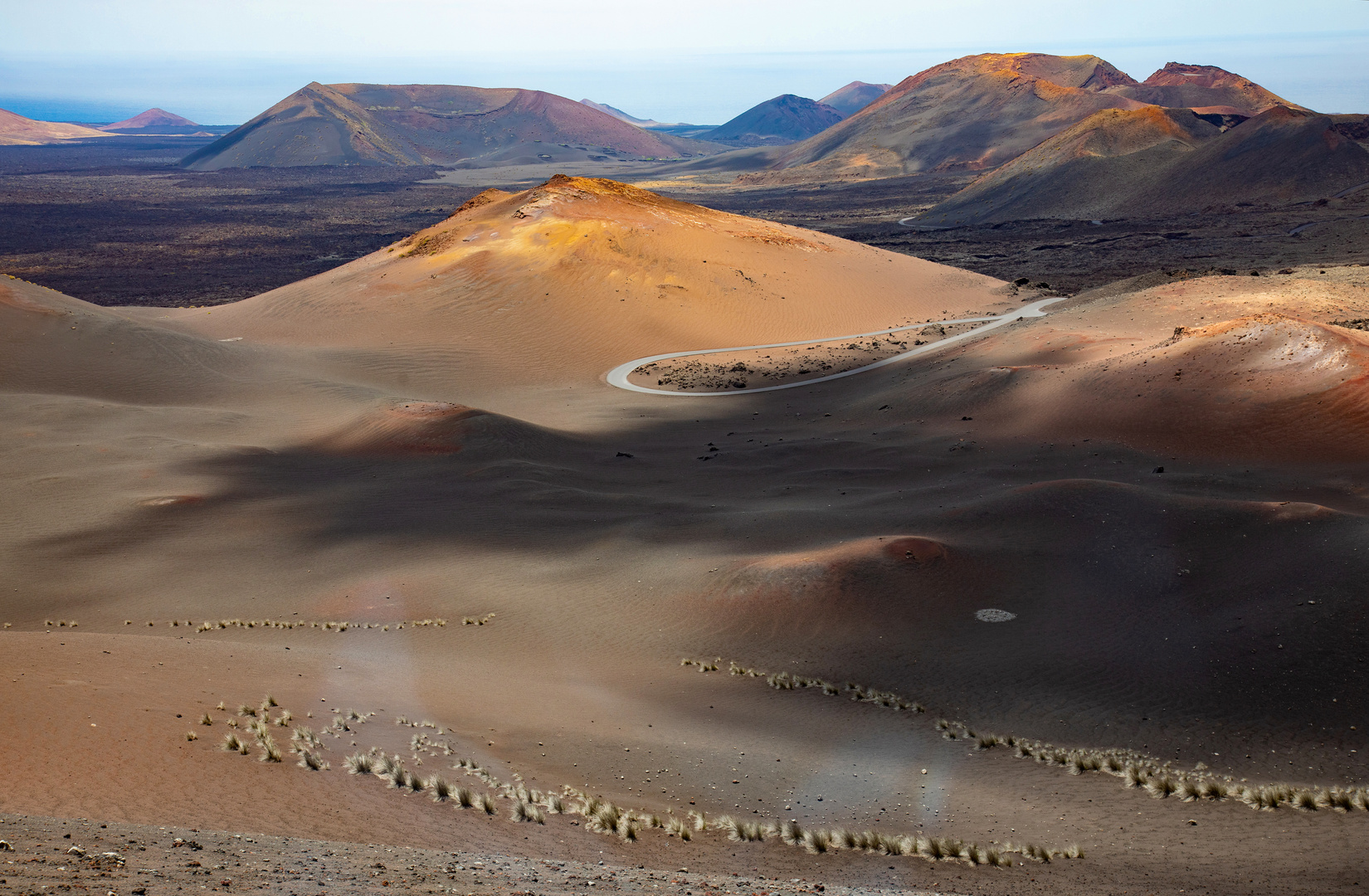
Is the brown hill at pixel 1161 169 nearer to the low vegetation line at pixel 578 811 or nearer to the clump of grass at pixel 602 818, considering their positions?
the low vegetation line at pixel 578 811

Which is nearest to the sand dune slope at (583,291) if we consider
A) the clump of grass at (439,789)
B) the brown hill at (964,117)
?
the clump of grass at (439,789)

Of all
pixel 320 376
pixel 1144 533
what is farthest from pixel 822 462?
pixel 320 376

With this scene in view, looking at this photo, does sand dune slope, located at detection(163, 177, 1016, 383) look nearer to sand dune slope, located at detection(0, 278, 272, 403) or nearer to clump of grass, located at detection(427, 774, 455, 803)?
sand dune slope, located at detection(0, 278, 272, 403)

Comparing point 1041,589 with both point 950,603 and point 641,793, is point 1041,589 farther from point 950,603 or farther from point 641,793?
point 641,793

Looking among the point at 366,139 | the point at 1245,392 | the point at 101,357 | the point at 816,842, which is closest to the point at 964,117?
the point at 366,139

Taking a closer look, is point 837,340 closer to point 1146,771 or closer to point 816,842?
point 1146,771
